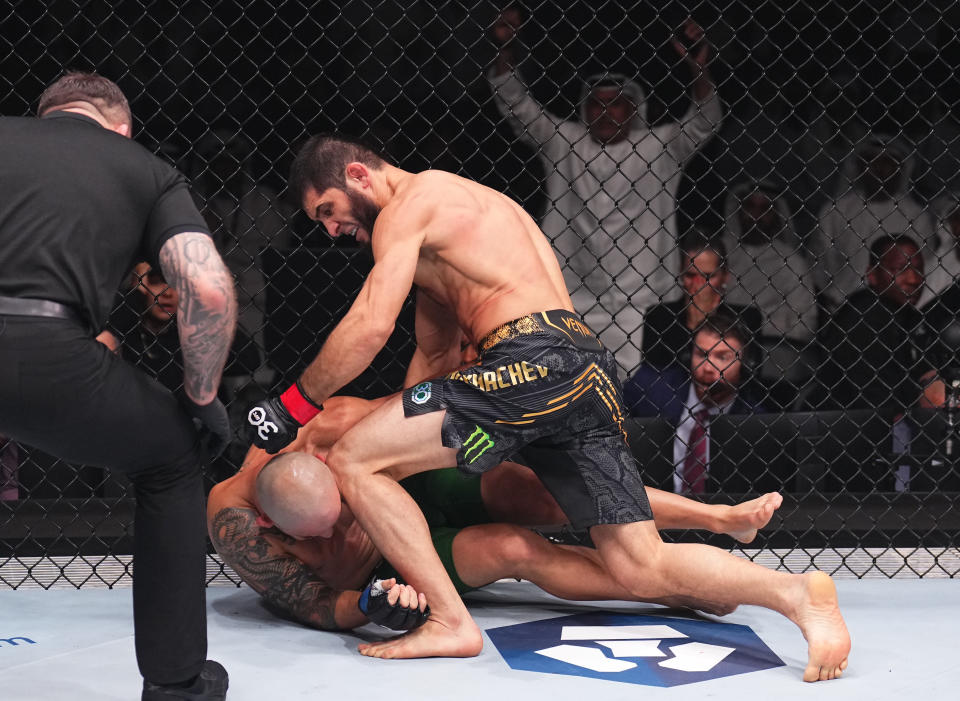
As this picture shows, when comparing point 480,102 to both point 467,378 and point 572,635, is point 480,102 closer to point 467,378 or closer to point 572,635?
point 467,378

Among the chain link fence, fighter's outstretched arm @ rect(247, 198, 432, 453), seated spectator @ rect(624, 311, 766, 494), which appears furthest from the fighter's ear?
seated spectator @ rect(624, 311, 766, 494)

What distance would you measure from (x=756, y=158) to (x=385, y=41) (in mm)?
1445

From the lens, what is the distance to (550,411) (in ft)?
7.30

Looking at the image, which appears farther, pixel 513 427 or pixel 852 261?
pixel 852 261

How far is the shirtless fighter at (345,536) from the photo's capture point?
2.30 metres

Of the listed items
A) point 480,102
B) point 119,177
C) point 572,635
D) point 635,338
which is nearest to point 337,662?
point 572,635

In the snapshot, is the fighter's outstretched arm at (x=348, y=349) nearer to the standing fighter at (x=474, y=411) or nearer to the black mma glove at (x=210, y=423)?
the standing fighter at (x=474, y=411)

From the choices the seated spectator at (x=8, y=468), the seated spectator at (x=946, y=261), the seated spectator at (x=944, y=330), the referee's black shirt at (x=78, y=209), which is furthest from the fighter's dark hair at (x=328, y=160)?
the seated spectator at (x=946, y=261)

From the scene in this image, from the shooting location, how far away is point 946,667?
212 centimetres

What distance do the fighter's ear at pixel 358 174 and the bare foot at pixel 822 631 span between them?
1.19 meters

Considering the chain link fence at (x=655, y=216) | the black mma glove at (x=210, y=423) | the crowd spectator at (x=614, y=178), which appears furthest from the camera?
the crowd spectator at (x=614, y=178)

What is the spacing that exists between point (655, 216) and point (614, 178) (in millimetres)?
223

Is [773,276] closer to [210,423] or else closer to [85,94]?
[210,423]

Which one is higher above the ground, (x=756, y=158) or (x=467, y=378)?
(x=756, y=158)
